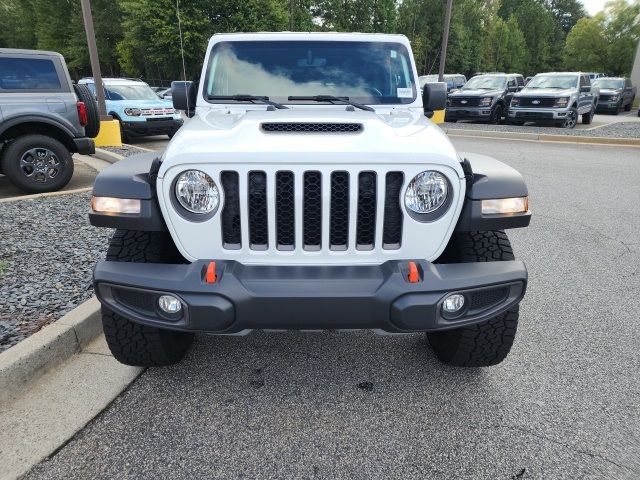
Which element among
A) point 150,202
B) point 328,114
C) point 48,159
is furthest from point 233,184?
point 48,159

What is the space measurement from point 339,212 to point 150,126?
11518 millimetres

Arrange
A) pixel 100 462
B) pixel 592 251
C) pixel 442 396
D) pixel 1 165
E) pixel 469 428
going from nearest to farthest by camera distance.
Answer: pixel 100 462, pixel 469 428, pixel 442 396, pixel 592 251, pixel 1 165

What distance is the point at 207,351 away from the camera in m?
2.95

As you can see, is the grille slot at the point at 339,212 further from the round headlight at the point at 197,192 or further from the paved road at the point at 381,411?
the paved road at the point at 381,411

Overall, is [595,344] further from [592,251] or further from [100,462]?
[100,462]

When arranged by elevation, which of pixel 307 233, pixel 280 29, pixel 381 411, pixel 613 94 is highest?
pixel 280 29

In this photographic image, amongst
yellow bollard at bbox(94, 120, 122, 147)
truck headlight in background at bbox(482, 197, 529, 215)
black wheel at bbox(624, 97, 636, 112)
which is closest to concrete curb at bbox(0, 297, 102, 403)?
truck headlight in background at bbox(482, 197, 529, 215)

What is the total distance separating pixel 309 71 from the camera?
3428 mm

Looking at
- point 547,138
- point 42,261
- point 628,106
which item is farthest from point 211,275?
point 628,106

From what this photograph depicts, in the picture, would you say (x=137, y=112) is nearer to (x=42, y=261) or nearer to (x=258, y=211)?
(x=42, y=261)

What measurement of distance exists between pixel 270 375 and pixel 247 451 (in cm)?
59

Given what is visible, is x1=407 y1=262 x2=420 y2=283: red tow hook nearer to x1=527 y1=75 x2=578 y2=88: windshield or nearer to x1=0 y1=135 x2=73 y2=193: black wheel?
x1=0 y1=135 x2=73 y2=193: black wheel

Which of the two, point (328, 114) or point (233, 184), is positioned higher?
point (328, 114)

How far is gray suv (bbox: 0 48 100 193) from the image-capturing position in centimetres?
629
